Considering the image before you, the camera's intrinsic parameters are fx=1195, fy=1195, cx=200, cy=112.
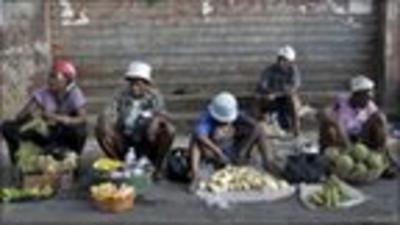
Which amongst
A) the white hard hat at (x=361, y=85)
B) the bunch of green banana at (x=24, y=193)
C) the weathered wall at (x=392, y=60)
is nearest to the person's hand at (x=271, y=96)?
the weathered wall at (x=392, y=60)

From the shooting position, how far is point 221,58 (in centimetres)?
1338

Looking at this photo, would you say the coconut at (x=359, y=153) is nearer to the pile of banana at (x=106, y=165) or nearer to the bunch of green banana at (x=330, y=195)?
the bunch of green banana at (x=330, y=195)

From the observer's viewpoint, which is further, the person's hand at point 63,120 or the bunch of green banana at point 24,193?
the person's hand at point 63,120

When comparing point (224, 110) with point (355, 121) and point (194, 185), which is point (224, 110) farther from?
point (355, 121)

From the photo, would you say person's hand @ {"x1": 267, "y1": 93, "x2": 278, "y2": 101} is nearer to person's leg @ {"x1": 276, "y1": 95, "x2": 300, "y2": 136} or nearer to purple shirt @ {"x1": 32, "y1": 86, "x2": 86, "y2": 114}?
person's leg @ {"x1": 276, "y1": 95, "x2": 300, "y2": 136}

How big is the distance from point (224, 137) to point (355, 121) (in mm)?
1225

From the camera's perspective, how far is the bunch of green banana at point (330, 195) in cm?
929

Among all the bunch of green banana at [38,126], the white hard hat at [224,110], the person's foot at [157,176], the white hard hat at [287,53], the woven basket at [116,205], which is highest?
the white hard hat at [224,110]

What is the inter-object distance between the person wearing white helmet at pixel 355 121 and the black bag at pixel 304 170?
321 mm

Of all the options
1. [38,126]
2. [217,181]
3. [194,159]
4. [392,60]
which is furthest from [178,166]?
[392,60]

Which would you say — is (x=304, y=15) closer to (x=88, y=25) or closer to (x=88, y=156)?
(x=88, y=25)

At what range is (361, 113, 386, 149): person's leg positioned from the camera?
10383 millimetres

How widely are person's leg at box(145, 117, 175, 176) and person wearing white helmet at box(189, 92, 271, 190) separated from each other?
24 centimetres

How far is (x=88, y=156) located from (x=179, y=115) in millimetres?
1993
